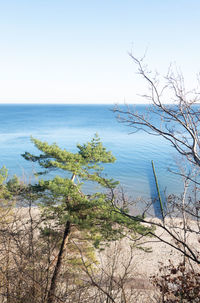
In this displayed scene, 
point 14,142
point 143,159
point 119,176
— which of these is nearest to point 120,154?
point 143,159

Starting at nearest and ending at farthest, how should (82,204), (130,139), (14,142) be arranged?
(82,204) < (14,142) < (130,139)

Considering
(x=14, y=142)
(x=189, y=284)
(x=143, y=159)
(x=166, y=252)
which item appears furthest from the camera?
(x=14, y=142)

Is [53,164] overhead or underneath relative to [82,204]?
overhead

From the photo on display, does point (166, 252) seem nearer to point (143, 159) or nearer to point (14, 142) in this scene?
point (143, 159)

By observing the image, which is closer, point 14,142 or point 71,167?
point 71,167

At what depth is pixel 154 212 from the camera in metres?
21.3

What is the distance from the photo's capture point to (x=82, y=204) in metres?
9.29

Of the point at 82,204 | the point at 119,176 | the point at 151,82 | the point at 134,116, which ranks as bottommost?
the point at 119,176

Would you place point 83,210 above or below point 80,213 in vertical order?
above

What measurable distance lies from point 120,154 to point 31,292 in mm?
32885

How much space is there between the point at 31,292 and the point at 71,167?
235 inches

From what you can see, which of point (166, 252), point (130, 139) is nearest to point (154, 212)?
point (166, 252)

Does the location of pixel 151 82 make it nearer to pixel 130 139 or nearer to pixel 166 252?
pixel 166 252

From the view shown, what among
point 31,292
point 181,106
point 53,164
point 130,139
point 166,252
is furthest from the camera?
point 130,139
